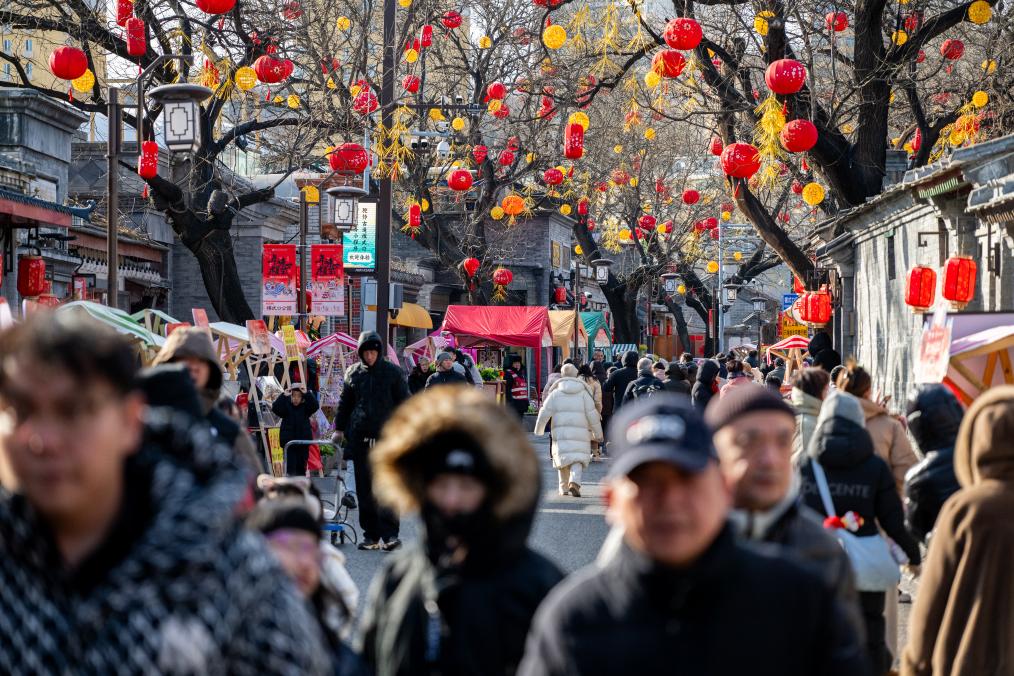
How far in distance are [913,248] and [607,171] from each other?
2458 cm

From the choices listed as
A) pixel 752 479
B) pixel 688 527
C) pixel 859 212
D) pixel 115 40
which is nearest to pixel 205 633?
pixel 688 527

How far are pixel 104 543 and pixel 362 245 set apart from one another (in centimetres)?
1979

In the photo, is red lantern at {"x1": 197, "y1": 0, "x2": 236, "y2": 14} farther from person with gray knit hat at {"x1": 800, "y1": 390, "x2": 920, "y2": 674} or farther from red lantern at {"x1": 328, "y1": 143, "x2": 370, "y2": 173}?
person with gray knit hat at {"x1": 800, "y1": 390, "x2": 920, "y2": 674}

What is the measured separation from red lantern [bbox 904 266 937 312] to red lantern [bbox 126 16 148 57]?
36.7 ft

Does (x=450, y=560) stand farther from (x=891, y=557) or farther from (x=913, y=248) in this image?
(x=913, y=248)

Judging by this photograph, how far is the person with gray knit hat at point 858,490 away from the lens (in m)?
6.27

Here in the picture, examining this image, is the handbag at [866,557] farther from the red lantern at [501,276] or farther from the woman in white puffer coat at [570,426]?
the red lantern at [501,276]

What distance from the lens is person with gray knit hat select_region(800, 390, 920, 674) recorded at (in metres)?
6.27

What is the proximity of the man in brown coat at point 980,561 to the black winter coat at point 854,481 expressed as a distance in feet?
4.14

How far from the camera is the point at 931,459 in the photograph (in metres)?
6.52

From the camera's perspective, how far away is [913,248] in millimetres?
17344

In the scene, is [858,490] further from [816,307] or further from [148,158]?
[816,307]

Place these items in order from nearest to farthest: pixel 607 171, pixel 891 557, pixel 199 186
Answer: pixel 891 557 → pixel 199 186 → pixel 607 171

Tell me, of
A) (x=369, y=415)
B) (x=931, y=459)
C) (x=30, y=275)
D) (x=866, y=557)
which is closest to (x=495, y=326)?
(x=30, y=275)
